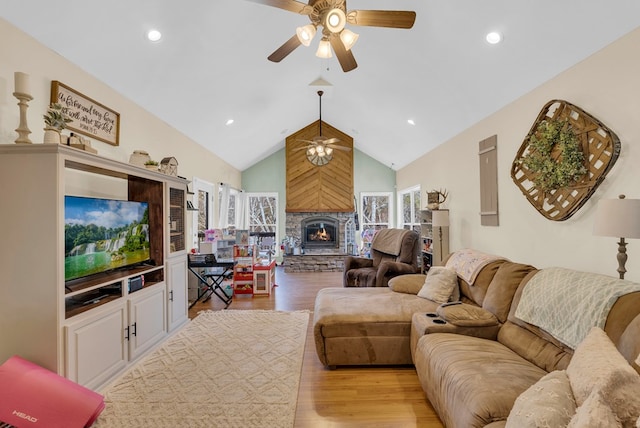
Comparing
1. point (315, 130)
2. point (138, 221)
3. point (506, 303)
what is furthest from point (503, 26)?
point (315, 130)

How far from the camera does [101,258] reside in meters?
2.61

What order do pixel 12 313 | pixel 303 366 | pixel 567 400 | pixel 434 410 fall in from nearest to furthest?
pixel 567 400, pixel 12 313, pixel 434 410, pixel 303 366

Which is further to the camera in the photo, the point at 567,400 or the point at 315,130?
the point at 315,130

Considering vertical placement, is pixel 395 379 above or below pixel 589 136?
below

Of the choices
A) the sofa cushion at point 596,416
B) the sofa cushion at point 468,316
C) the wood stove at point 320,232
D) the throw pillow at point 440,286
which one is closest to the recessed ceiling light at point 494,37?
the throw pillow at point 440,286

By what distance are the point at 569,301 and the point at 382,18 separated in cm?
216

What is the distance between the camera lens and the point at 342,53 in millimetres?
2512

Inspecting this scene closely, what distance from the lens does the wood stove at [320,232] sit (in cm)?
827

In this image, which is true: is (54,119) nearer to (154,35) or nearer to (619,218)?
(154,35)

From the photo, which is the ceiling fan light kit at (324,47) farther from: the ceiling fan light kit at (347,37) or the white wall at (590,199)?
the white wall at (590,199)

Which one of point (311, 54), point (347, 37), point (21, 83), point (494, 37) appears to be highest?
point (311, 54)

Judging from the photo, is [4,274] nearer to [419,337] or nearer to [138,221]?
[138,221]

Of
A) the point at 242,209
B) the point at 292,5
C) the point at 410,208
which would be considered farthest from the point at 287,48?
the point at 242,209

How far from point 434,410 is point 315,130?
6993 millimetres
